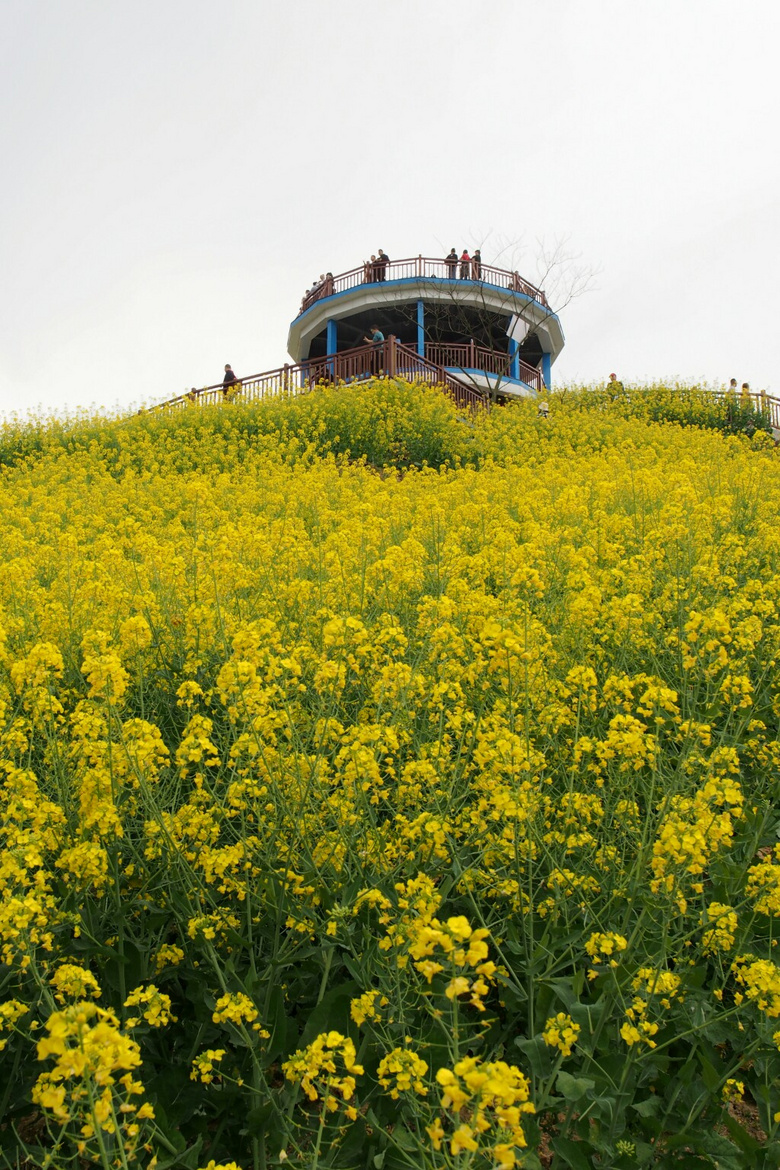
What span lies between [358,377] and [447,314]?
8.90 meters

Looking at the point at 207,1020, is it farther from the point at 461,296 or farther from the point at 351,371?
the point at 461,296

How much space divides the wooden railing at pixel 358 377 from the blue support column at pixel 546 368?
1441cm

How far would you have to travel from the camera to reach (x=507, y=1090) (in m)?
1.23

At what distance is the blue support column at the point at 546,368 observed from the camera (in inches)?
1294

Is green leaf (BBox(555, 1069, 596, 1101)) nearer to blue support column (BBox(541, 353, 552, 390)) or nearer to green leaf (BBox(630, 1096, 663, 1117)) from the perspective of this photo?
green leaf (BBox(630, 1096, 663, 1117))

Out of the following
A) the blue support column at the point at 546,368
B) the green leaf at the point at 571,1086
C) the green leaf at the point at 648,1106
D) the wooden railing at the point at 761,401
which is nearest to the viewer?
the green leaf at the point at 571,1086

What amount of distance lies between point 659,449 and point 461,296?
53.8ft

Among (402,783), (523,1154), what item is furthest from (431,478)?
(523,1154)

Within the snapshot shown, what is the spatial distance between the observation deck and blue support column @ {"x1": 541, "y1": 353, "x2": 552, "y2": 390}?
1.34 metres

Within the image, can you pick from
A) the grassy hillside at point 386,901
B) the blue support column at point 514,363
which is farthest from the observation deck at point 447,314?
the grassy hillside at point 386,901

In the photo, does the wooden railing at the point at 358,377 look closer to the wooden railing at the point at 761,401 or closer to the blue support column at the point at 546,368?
the wooden railing at the point at 761,401

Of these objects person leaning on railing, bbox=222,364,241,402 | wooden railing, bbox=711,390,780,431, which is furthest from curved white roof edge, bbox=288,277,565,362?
person leaning on railing, bbox=222,364,241,402

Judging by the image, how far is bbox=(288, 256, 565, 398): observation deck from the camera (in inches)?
1081

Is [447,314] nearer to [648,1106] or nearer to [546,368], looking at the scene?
[546,368]
